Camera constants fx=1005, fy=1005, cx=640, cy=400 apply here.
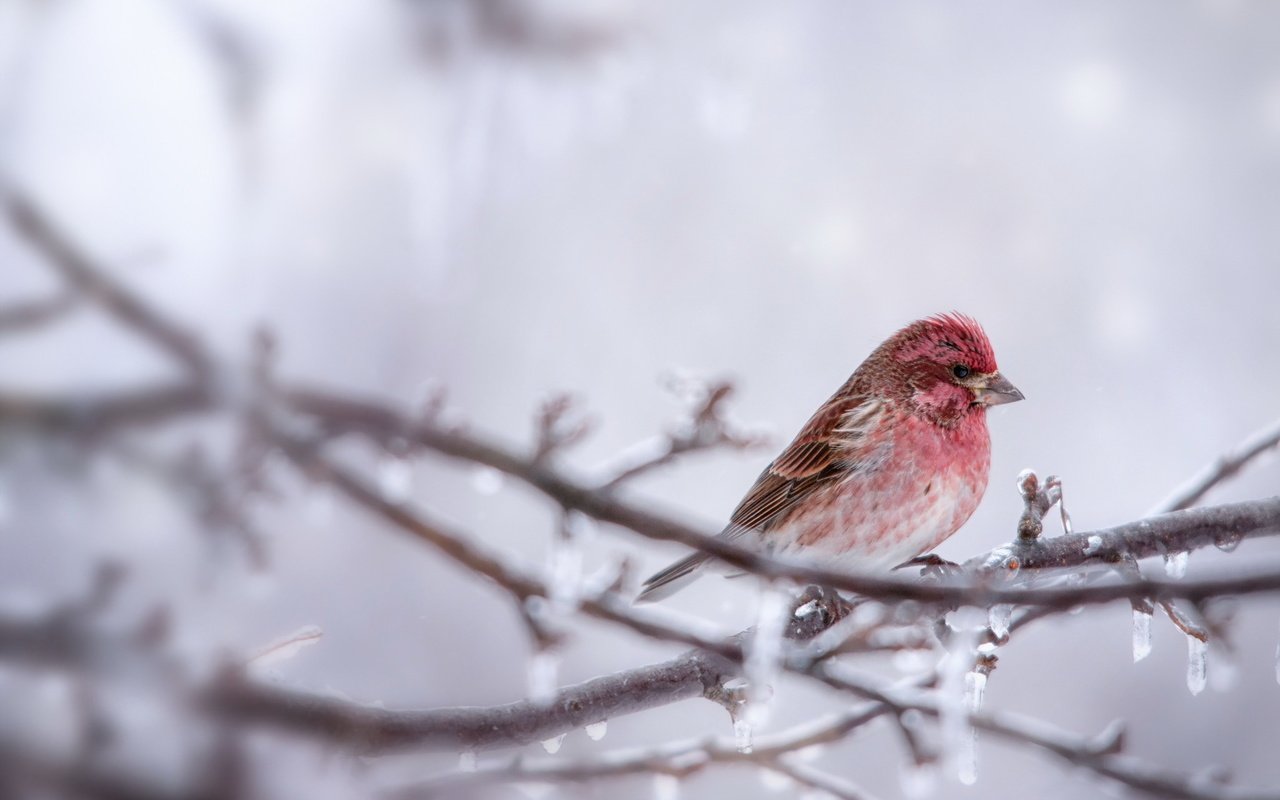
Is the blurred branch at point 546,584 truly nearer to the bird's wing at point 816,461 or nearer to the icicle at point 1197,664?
the icicle at point 1197,664

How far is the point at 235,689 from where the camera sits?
0.79 meters

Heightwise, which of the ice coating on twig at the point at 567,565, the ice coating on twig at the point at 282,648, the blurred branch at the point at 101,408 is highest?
the blurred branch at the point at 101,408

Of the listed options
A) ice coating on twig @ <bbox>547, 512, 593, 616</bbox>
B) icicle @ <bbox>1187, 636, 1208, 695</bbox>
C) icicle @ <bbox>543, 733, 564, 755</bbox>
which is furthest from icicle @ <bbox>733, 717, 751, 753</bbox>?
icicle @ <bbox>1187, 636, 1208, 695</bbox>

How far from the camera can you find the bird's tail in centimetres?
119

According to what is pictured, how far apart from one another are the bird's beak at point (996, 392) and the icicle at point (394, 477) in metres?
0.82

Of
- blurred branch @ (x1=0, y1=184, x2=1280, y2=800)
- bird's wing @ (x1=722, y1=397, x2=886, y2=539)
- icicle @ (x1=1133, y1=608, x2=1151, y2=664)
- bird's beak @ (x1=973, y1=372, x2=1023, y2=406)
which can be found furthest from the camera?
bird's wing @ (x1=722, y1=397, x2=886, y2=539)

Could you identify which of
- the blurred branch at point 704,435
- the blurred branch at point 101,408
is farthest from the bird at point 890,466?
the blurred branch at point 101,408

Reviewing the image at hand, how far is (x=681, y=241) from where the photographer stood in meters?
1.90

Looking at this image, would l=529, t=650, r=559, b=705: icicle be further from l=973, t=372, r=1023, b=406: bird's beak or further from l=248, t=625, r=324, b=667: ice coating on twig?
l=973, t=372, r=1023, b=406: bird's beak

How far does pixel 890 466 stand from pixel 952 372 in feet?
0.52

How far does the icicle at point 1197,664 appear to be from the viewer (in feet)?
3.34

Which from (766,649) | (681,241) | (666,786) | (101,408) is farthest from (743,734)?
(681,241)

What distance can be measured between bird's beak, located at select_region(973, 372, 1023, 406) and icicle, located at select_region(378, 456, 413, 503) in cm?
82

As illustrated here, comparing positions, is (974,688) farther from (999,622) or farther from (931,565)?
(931,565)
